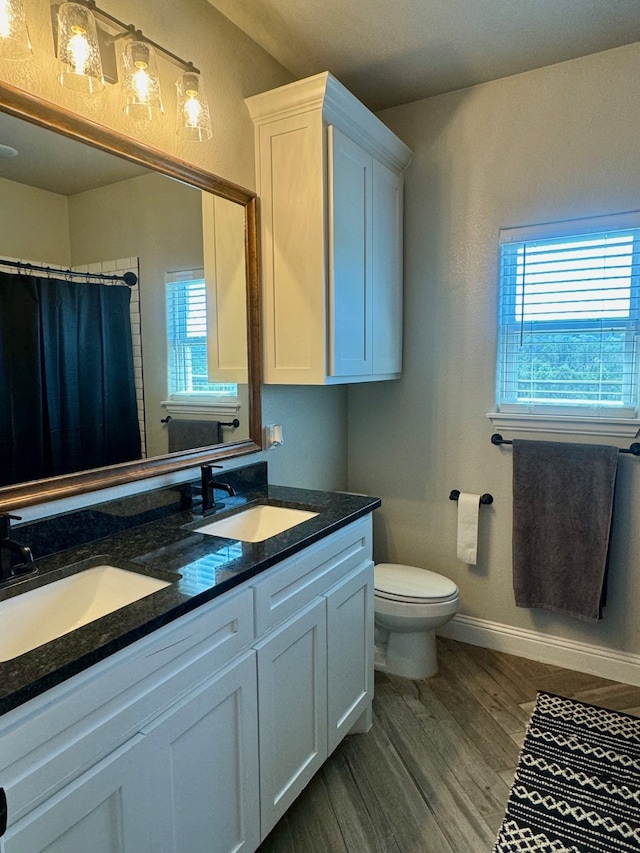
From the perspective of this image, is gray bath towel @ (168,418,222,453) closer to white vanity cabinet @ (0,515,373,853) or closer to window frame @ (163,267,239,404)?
window frame @ (163,267,239,404)

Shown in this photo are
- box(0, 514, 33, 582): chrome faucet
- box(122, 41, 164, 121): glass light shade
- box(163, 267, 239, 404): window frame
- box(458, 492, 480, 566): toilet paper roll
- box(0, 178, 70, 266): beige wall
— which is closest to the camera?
box(0, 514, 33, 582): chrome faucet

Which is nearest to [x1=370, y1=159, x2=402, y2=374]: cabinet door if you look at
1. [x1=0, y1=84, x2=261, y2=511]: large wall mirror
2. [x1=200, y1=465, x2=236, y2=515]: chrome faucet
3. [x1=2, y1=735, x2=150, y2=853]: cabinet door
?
[x1=0, y1=84, x2=261, y2=511]: large wall mirror

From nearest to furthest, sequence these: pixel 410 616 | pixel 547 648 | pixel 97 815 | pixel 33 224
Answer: pixel 97 815 < pixel 33 224 < pixel 410 616 < pixel 547 648

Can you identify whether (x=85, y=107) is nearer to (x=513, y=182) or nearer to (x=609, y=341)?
(x=513, y=182)

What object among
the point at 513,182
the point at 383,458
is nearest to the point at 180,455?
the point at 383,458

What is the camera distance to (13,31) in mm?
1204

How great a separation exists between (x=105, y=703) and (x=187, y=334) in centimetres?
124

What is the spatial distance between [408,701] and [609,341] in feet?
5.84

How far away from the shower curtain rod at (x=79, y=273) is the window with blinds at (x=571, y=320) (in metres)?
1.69

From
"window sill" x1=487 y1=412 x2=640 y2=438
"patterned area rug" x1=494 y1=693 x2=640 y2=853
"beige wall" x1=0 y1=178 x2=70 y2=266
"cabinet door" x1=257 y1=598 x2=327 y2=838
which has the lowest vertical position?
"patterned area rug" x1=494 y1=693 x2=640 y2=853

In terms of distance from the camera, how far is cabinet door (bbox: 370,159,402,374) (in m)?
2.40

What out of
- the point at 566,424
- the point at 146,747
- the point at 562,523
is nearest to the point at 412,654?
the point at 562,523

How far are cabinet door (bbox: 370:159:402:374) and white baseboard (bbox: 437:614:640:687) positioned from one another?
1380mm

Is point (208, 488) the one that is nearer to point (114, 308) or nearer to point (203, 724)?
point (114, 308)
